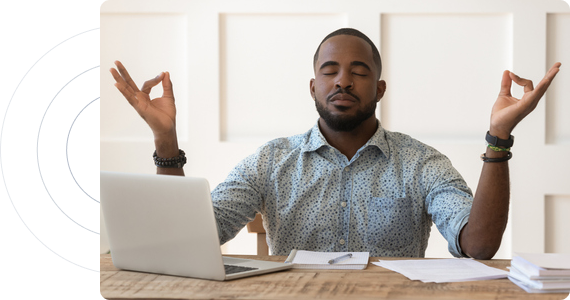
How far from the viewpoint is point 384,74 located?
9.46ft

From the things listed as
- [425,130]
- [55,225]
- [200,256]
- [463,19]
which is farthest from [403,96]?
[55,225]

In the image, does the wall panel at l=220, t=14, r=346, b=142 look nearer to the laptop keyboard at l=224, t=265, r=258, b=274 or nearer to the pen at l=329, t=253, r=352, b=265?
the pen at l=329, t=253, r=352, b=265

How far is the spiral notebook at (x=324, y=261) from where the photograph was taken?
133cm

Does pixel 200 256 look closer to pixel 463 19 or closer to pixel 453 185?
pixel 453 185

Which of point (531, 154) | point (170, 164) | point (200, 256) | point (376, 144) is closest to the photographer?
point (200, 256)

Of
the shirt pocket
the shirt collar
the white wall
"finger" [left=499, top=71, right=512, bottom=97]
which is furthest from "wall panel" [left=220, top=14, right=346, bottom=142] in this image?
"finger" [left=499, top=71, right=512, bottom=97]

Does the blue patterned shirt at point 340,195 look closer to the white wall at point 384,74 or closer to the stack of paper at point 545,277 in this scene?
the stack of paper at point 545,277

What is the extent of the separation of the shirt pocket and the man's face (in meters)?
0.28

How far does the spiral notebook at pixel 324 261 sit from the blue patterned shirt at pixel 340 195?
14.4 inches

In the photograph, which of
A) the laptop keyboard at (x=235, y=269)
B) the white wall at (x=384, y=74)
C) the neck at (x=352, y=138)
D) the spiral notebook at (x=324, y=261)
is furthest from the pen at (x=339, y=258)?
the white wall at (x=384, y=74)

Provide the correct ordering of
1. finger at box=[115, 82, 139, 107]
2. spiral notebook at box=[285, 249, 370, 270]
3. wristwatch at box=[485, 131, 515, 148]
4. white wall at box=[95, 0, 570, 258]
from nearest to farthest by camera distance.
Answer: spiral notebook at box=[285, 249, 370, 270] → wristwatch at box=[485, 131, 515, 148] → finger at box=[115, 82, 139, 107] → white wall at box=[95, 0, 570, 258]

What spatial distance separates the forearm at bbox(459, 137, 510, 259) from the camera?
1498 millimetres

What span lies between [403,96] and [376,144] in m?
1.07

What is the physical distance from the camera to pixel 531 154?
110 inches
